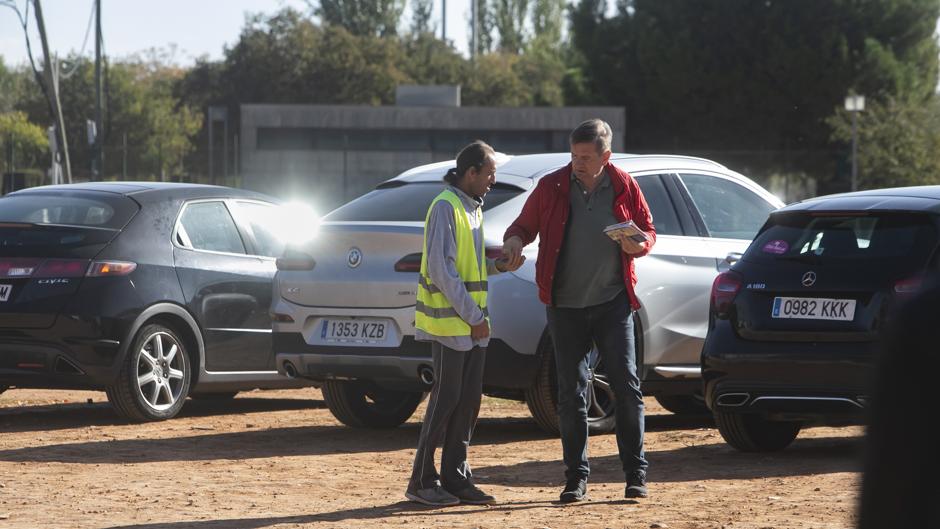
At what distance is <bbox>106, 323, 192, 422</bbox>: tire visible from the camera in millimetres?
9617

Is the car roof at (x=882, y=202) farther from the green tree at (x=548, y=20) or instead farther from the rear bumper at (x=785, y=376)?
the green tree at (x=548, y=20)

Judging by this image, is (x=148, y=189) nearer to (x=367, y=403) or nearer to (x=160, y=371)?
(x=160, y=371)

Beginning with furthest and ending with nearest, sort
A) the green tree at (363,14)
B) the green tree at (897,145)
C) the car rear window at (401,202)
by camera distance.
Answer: the green tree at (363,14), the green tree at (897,145), the car rear window at (401,202)

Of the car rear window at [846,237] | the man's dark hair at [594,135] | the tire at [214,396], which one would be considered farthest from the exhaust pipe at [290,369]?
the tire at [214,396]

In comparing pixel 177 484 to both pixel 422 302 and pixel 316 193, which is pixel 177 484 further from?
pixel 316 193

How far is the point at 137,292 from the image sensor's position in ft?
31.7

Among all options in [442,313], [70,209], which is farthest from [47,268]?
[442,313]

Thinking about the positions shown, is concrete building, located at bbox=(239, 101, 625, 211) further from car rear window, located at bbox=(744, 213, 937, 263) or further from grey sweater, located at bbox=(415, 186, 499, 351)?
grey sweater, located at bbox=(415, 186, 499, 351)

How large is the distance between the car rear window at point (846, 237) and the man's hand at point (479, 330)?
1.98m

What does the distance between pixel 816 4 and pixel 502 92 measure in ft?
88.5

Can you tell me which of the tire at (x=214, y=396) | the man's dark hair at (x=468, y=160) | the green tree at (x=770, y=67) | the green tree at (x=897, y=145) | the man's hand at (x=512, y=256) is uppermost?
the green tree at (x=770, y=67)

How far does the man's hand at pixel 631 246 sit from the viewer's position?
6746 millimetres

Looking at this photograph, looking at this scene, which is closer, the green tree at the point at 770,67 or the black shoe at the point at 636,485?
the black shoe at the point at 636,485

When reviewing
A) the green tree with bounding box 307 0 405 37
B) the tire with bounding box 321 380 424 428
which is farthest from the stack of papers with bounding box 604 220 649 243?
the green tree with bounding box 307 0 405 37
